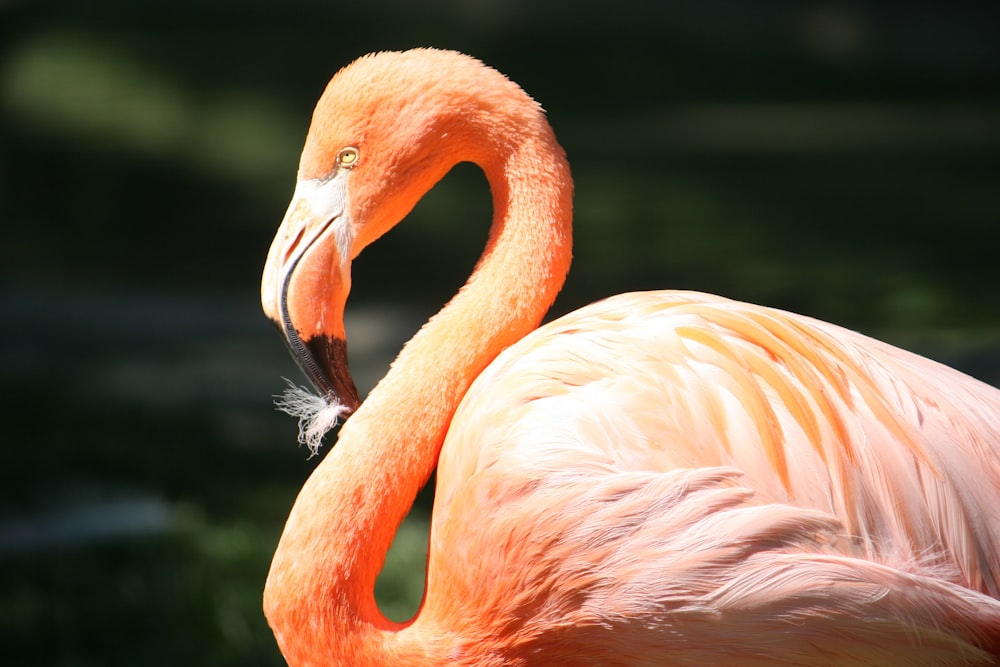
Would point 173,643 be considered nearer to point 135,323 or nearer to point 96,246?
point 135,323

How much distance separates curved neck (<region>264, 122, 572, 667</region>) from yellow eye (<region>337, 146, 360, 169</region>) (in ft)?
0.90

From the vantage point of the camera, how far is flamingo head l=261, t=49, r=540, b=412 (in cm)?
224

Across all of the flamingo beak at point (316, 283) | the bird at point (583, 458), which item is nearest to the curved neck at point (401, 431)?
the bird at point (583, 458)

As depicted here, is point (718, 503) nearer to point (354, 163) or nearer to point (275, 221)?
point (354, 163)

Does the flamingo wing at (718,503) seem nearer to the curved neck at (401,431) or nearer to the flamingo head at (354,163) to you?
the curved neck at (401,431)

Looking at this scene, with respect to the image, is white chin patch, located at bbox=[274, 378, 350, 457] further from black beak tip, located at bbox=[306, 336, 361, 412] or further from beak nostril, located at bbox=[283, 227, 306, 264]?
beak nostril, located at bbox=[283, 227, 306, 264]

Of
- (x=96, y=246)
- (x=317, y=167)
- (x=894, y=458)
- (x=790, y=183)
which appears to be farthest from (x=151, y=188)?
(x=894, y=458)

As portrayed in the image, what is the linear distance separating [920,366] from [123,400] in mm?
3894

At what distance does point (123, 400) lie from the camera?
528cm

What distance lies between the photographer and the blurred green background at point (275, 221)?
13.2 ft

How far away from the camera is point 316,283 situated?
223 centimetres

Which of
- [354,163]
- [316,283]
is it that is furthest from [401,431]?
[354,163]

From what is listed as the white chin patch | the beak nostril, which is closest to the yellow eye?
the beak nostril

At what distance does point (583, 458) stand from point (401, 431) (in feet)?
1.39
